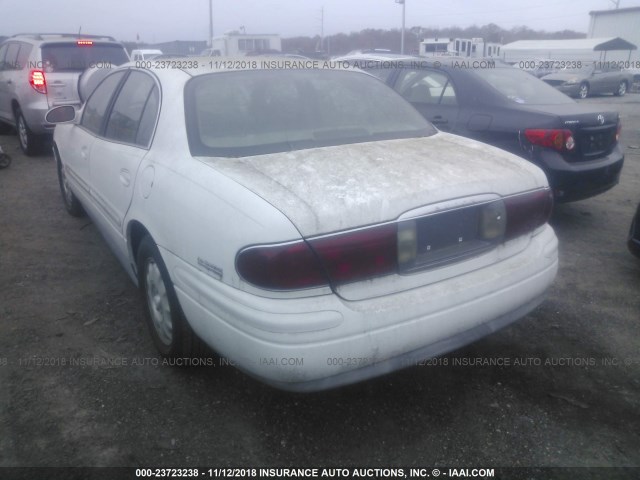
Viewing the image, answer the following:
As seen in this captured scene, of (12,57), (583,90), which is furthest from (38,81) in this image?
(583,90)

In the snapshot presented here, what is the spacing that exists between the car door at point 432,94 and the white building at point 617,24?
141 feet

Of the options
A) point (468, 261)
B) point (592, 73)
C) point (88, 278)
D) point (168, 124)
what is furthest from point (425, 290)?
point (592, 73)

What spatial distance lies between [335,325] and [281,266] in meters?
0.30

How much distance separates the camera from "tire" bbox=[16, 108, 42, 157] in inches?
317

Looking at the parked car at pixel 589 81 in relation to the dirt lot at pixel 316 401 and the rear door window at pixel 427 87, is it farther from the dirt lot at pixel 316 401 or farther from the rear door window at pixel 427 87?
the dirt lot at pixel 316 401

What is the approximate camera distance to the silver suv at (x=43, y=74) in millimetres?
7809

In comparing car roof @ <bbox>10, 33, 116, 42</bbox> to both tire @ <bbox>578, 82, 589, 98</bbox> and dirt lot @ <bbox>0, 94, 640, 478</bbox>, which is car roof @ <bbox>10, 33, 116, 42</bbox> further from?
A: tire @ <bbox>578, 82, 589, 98</bbox>

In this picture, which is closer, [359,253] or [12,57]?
[359,253]

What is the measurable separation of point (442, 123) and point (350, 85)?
Result: 220 cm

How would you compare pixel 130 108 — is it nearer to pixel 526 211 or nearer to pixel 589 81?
pixel 526 211

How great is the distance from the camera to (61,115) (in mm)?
4402

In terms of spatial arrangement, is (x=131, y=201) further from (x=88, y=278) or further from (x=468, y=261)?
(x=468, y=261)

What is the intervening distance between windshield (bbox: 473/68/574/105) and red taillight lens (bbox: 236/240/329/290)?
3823mm

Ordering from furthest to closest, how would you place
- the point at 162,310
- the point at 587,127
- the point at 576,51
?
the point at 576,51, the point at 587,127, the point at 162,310
